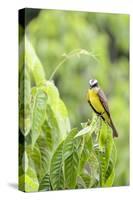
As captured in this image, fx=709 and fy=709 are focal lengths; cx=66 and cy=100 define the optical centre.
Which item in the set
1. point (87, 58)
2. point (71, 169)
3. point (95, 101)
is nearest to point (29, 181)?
point (71, 169)

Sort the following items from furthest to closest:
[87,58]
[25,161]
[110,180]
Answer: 1. [110,180]
2. [87,58]
3. [25,161]

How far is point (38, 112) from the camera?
4625 mm

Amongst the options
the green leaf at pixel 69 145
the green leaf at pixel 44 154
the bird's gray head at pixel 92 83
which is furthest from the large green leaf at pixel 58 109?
the bird's gray head at pixel 92 83

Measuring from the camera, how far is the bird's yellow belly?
4.83 meters

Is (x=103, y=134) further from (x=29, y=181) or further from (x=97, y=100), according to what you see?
(x=29, y=181)

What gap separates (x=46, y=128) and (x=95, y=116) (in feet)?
1.31

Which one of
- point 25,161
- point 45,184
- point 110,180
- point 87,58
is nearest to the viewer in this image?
point 25,161

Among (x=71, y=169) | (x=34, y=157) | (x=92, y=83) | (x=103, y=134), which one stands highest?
(x=92, y=83)

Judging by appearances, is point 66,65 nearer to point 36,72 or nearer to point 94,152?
point 36,72

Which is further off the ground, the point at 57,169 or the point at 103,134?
the point at 103,134

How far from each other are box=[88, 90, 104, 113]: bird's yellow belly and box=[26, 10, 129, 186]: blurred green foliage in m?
0.04

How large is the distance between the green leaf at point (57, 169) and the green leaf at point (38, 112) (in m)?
0.20

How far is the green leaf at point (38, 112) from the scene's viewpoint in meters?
4.60

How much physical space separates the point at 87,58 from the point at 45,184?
35.5 inches
